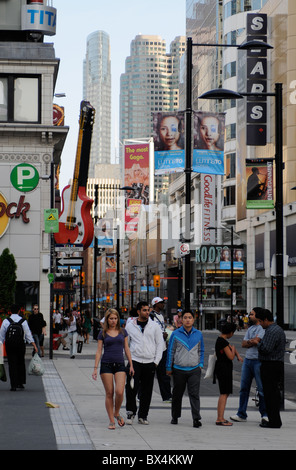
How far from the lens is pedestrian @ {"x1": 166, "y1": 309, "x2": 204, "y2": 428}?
14438 millimetres

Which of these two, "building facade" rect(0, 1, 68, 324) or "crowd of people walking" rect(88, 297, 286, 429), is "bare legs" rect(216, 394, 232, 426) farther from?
"building facade" rect(0, 1, 68, 324)

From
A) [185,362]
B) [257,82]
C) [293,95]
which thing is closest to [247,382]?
[185,362]

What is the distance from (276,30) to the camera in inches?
3068

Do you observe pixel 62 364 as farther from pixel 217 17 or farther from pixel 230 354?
pixel 217 17

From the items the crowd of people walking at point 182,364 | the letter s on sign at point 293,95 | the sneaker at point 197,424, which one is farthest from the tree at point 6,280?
the letter s on sign at point 293,95

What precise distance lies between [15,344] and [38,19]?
28.2 meters

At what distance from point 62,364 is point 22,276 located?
9383mm

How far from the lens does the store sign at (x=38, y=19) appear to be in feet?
148

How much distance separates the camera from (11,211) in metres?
39.6

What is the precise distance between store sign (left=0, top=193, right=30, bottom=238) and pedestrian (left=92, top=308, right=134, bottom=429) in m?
25.7

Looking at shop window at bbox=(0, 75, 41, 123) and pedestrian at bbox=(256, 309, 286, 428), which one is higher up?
shop window at bbox=(0, 75, 41, 123)

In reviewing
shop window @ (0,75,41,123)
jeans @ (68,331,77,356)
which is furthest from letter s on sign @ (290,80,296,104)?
jeans @ (68,331,77,356)
